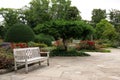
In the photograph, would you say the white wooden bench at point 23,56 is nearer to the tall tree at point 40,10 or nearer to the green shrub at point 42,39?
the green shrub at point 42,39

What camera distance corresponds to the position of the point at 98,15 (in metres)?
47.8

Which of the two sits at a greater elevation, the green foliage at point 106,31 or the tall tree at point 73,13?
the tall tree at point 73,13

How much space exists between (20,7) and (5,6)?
2.89 meters

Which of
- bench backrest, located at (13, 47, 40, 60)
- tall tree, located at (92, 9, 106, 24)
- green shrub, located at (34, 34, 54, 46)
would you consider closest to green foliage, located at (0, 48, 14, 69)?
bench backrest, located at (13, 47, 40, 60)

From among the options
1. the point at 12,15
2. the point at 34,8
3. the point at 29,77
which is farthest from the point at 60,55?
the point at 12,15

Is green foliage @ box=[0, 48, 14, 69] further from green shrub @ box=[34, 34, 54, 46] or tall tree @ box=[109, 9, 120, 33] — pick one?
tall tree @ box=[109, 9, 120, 33]

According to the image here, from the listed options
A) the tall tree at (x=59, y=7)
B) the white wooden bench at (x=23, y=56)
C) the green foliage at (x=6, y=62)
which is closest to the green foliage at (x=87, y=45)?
the tall tree at (x=59, y=7)

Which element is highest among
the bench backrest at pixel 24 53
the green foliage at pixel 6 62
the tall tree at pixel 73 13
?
the tall tree at pixel 73 13

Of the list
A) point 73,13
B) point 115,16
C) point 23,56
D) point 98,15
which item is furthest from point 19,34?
point 98,15

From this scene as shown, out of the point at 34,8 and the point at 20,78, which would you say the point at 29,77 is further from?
the point at 34,8

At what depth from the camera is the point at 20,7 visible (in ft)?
151

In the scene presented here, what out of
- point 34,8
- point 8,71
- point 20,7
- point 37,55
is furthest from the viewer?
point 20,7

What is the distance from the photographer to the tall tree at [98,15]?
4717cm

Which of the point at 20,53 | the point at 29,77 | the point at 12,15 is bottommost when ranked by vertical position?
the point at 29,77
